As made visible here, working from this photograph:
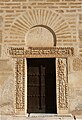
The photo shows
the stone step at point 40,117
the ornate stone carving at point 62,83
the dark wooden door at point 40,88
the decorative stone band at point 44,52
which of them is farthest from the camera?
the dark wooden door at point 40,88

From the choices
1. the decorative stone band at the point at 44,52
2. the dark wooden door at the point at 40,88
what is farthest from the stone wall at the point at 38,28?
the dark wooden door at the point at 40,88

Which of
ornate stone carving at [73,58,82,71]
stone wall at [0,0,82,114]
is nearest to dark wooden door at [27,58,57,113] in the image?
stone wall at [0,0,82,114]

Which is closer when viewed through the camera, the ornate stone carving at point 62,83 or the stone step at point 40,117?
the stone step at point 40,117

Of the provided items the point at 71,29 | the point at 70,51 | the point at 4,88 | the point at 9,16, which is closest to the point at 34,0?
the point at 9,16

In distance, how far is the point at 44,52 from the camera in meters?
6.36

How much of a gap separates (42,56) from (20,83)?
90 centimetres

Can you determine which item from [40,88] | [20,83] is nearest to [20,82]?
[20,83]

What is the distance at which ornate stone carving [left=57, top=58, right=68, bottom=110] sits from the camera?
6.24 m

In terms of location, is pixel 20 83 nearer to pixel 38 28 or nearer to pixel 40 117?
pixel 40 117

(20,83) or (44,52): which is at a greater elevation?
(44,52)

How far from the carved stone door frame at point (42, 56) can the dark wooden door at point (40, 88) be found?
209 mm

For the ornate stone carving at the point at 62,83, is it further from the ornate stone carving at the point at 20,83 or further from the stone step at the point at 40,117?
the ornate stone carving at the point at 20,83

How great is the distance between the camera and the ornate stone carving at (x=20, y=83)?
6.25m

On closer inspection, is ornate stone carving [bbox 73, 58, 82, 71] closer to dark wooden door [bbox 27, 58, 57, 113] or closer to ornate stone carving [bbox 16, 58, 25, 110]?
dark wooden door [bbox 27, 58, 57, 113]
